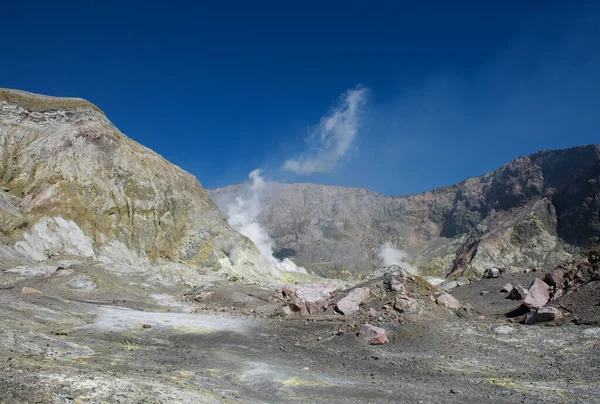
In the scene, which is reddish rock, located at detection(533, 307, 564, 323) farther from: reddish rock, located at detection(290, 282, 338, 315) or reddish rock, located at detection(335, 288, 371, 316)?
reddish rock, located at detection(290, 282, 338, 315)

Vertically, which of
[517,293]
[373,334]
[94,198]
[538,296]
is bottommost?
[373,334]

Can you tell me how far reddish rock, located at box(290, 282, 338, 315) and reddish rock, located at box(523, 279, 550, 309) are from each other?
34.8 ft

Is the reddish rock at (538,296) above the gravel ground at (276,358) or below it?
above

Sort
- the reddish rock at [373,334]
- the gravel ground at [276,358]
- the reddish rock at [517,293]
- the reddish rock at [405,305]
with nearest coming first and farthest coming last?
the gravel ground at [276,358] < the reddish rock at [373,334] < the reddish rock at [405,305] < the reddish rock at [517,293]

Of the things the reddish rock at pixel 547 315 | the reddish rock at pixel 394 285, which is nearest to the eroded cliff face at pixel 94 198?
the reddish rock at pixel 394 285

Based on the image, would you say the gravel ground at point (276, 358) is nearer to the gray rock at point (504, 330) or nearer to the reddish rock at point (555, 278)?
the gray rock at point (504, 330)

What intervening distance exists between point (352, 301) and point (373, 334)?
4347mm

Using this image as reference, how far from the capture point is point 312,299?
22.1 m

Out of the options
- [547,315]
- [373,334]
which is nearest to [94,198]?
[373,334]

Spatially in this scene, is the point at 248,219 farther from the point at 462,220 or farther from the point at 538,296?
the point at 538,296

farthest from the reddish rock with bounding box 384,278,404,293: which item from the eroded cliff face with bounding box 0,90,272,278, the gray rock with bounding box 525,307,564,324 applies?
the eroded cliff face with bounding box 0,90,272,278

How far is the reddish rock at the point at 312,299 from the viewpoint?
842 inches

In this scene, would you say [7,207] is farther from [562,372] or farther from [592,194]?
[592,194]

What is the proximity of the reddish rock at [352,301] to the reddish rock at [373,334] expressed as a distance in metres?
3.29
